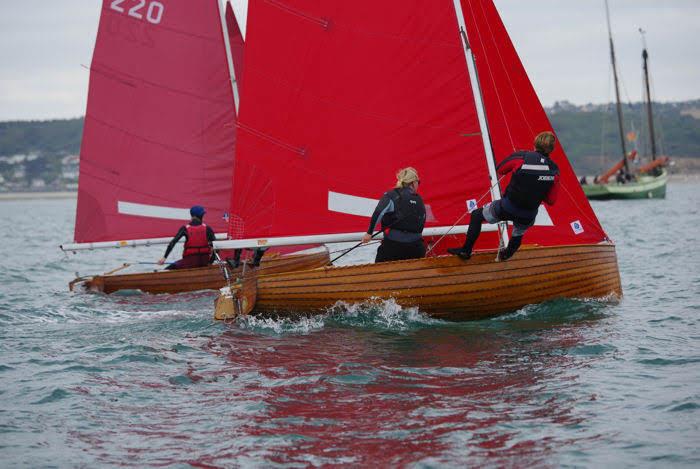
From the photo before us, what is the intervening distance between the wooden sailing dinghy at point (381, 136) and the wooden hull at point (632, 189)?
172ft

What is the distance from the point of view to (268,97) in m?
12.4

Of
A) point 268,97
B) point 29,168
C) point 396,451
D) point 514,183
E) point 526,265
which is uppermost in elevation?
point 29,168

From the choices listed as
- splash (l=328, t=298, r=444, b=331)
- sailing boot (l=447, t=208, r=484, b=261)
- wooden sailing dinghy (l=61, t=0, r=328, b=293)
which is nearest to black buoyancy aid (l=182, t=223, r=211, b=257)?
wooden sailing dinghy (l=61, t=0, r=328, b=293)

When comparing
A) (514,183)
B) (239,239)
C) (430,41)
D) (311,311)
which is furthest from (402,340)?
(430,41)

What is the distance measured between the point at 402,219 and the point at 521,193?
144 centimetres

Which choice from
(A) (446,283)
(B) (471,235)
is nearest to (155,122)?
(A) (446,283)

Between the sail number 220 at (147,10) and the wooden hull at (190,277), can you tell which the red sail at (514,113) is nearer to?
the wooden hull at (190,277)

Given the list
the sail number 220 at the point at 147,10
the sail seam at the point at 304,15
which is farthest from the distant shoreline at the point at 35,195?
the sail seam at the point at 304,15

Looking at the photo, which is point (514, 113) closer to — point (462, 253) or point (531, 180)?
point (531, 180)

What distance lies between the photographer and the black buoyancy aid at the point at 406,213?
36.4 ft

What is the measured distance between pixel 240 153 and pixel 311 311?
8.00 feet

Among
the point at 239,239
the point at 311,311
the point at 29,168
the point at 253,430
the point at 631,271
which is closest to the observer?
the point at 253,430

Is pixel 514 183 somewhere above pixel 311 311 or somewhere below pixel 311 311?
above

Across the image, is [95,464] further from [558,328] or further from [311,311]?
[558,328]
